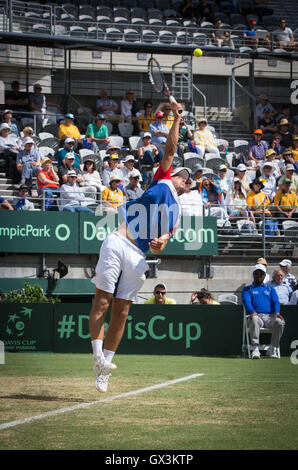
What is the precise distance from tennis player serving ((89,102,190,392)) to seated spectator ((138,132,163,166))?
11746 millimetres

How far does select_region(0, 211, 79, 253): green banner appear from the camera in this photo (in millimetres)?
16547

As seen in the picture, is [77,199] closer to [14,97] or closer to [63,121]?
[63,121]

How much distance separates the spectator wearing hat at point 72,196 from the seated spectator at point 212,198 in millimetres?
2913

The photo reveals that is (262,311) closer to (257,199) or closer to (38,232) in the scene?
(38,232)

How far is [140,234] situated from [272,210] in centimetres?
1235

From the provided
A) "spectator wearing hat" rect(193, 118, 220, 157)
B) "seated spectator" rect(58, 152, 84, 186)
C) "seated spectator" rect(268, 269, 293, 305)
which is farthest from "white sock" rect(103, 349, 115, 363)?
"spectator wearing hat" rect(193, 118, 220, 157)

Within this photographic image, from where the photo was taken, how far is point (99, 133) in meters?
21.0

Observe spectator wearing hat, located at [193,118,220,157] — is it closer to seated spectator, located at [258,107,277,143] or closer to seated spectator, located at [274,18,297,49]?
seated spectator, located at [258,107,277,143]

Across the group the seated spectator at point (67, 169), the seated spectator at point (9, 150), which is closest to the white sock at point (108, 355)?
the seated spectator at point (67, 169)

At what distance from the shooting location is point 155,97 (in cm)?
2878

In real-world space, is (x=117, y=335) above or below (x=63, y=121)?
below

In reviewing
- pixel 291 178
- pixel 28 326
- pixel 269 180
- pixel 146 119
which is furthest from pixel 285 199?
pixel 28 326

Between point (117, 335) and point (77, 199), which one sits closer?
point (117, 335)
